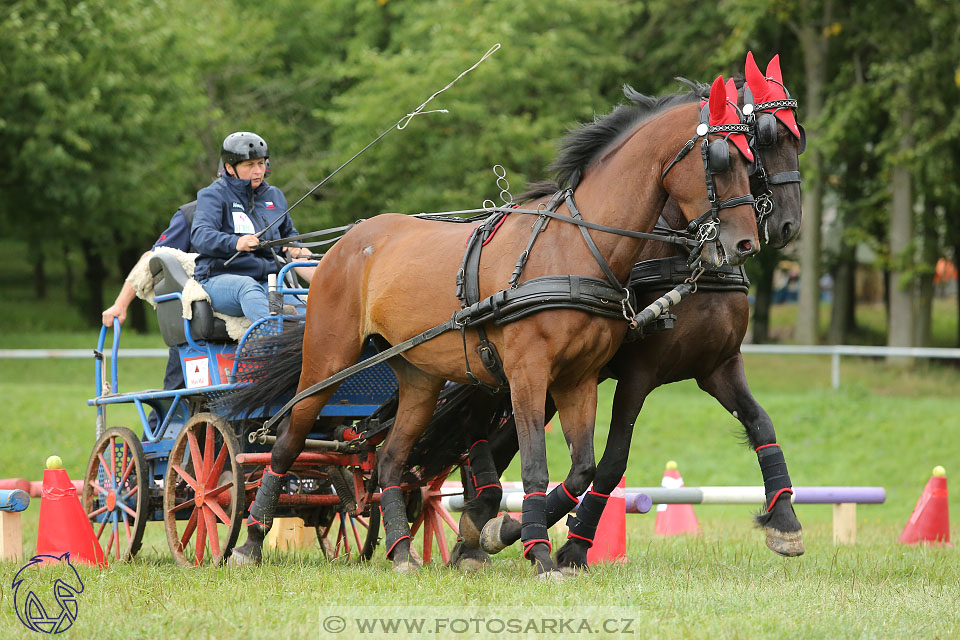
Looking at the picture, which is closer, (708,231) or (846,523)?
(708,231)

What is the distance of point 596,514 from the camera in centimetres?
656

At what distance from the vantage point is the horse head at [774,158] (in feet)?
19.5

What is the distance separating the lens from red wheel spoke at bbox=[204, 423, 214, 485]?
716 centimetres

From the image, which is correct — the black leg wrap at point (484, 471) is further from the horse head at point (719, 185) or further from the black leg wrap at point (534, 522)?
the horse head at point (719, 185)

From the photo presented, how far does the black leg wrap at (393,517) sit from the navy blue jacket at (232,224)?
1919 mm

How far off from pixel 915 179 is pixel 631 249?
52.9ft

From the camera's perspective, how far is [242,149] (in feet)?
25.9

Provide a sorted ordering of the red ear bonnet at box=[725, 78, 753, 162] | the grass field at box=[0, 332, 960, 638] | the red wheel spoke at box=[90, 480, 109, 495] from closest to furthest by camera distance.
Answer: the grass field at box=[0, 332, 960, 638] → the red ear bonnet at box=[725, 78, 753, 162] → the red wheel spoke at box=[90, 480, 109, 495]

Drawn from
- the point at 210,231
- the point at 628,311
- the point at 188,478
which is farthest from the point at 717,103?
the point at 188,478

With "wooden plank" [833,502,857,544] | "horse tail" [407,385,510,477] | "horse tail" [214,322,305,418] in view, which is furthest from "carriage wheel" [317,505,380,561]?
"wooden plank" [833,502,857,544]

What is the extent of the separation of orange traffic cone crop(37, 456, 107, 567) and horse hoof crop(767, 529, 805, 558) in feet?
12.3

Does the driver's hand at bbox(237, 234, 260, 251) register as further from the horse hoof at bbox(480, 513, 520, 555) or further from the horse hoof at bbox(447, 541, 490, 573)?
the horse hoof at bbox(480, 513, 520, 555)

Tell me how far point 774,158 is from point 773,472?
1674 millimetres

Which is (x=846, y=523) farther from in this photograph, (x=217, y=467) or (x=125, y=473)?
(x=125, y=473)
